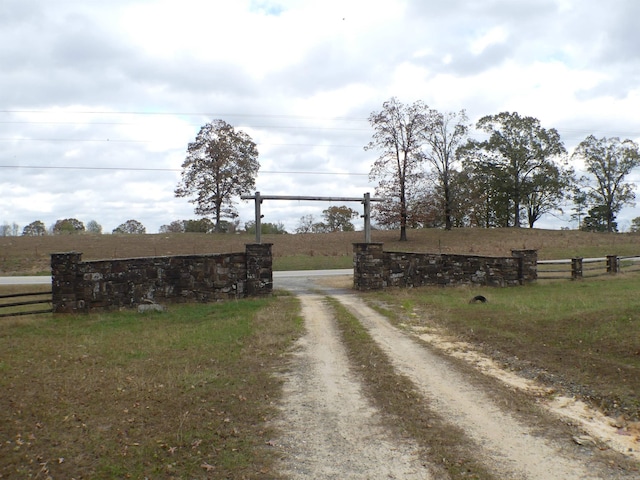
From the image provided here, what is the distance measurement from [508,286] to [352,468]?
52.0 feet

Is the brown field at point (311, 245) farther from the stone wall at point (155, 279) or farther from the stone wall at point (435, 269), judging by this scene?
the stone wall at point (155, 279)

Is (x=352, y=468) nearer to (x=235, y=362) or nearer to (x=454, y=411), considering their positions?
(x=454, y=411)

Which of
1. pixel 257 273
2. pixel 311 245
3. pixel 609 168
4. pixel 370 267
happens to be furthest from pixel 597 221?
pixel 257 273

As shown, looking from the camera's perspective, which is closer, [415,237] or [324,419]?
[324,419]

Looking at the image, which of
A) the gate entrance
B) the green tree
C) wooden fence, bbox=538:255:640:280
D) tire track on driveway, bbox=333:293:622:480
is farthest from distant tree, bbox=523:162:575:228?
tire track on driveway, bbox=333:293:622:480

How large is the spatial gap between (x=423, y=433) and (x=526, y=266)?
15.7 m

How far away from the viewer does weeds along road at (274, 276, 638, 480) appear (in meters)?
4.30

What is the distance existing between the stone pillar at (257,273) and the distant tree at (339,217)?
184 feet

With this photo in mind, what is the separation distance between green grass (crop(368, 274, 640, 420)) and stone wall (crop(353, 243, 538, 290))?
95.0 inches

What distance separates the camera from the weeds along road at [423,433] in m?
4.30

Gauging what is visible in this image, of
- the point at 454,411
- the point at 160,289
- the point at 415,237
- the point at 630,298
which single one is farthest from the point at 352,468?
the point at 415,237

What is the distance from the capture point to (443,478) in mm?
4141

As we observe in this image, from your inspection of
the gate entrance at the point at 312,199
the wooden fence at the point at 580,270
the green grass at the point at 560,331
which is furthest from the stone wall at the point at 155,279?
the wooden fence at the point at 580,270

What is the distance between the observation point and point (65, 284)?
14344mm
